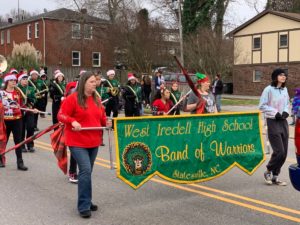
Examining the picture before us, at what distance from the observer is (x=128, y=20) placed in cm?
3941

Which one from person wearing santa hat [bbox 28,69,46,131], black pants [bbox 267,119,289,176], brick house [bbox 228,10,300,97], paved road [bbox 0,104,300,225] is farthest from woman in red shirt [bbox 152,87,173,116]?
brick house [bbox 228,10,300,97]

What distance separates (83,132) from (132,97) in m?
7.19

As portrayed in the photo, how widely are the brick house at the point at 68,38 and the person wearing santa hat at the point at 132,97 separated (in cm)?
2996

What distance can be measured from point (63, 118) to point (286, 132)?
11.6ft

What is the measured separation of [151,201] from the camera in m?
6.57

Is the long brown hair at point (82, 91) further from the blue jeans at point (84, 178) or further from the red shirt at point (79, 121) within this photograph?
the blue jeans at point (84, 178)

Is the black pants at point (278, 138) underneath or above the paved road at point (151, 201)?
above

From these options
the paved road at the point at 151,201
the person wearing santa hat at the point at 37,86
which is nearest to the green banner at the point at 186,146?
the paved road at the point at 151,201

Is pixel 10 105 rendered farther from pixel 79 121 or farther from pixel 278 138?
pixel 278 138

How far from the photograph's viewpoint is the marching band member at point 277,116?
23.9ft

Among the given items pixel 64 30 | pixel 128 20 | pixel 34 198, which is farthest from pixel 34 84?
pixel 64 30

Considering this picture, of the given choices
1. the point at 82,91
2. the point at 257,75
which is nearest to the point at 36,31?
the point at 257,75

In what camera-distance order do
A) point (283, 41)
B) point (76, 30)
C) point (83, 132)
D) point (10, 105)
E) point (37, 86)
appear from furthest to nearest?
point (76, 30), point (283, 41), point (37, 86), point (10, 105), point (83, 132)

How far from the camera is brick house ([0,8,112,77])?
4484 cm
